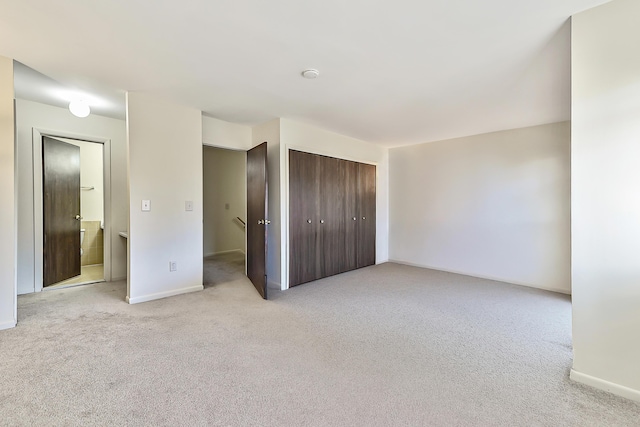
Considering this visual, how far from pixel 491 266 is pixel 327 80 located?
12.4 ft

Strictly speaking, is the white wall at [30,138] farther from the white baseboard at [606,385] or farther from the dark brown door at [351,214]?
the white baseboard at [606,385]

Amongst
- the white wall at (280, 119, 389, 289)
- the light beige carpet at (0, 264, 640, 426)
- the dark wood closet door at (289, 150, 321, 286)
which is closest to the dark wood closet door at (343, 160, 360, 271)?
the white wall at (280, 119, 389, 289)

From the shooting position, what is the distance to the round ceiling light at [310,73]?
2.46 m

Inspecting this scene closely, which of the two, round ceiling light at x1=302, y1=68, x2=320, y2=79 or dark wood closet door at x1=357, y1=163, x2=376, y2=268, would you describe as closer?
round ceiling light at x1=302, y1=68, x2=320, y2=79

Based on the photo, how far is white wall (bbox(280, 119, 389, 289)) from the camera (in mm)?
3877

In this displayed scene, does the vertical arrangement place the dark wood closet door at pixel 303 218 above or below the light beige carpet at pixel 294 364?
above

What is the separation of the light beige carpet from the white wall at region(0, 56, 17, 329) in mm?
254

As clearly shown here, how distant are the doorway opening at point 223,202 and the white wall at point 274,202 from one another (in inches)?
92.5

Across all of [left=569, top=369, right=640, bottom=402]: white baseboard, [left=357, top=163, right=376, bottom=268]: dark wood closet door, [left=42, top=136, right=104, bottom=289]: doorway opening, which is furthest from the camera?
[left=357, top=163, right=376, bottom=268]: dark wood closet door

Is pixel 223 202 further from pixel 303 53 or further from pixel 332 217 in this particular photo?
pixel 303 53

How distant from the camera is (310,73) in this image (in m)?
2.49

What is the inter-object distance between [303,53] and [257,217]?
7.27 ft

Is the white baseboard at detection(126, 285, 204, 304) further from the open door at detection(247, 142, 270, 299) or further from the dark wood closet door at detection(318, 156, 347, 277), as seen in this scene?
the dark wood closet door at detection(318, 156, 347, 277)

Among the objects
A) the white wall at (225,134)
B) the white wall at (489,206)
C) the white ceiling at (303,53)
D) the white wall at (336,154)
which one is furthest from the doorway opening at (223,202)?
the white wall at (489,206)
